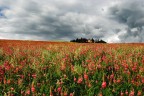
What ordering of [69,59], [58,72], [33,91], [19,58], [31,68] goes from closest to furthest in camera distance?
[33,91] → [58,72] → [31,68] → [69,59] → [19,58]

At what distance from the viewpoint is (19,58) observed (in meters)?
7.85

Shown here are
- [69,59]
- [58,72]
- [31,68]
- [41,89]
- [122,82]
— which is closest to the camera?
[41,89]

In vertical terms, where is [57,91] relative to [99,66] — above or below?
below

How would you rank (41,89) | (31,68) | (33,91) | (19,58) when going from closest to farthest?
(33,91) < (41,89) < (31,68) < (19,58)

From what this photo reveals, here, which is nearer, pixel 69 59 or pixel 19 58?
pixel 69 59

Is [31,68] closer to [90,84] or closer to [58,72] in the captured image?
[58,72]

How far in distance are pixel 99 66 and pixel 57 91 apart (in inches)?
56.9

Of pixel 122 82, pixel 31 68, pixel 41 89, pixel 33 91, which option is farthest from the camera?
pixel 31 68

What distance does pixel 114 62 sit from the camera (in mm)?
6691

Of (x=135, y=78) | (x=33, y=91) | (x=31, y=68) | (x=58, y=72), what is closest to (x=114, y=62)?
(x=135, y=78)

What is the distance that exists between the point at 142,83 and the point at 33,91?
7.00 feet

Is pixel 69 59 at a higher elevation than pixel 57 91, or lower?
higher

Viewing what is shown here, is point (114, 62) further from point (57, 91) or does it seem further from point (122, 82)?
point (57, 91)

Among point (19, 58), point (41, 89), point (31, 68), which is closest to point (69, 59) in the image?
point (31, 68)
